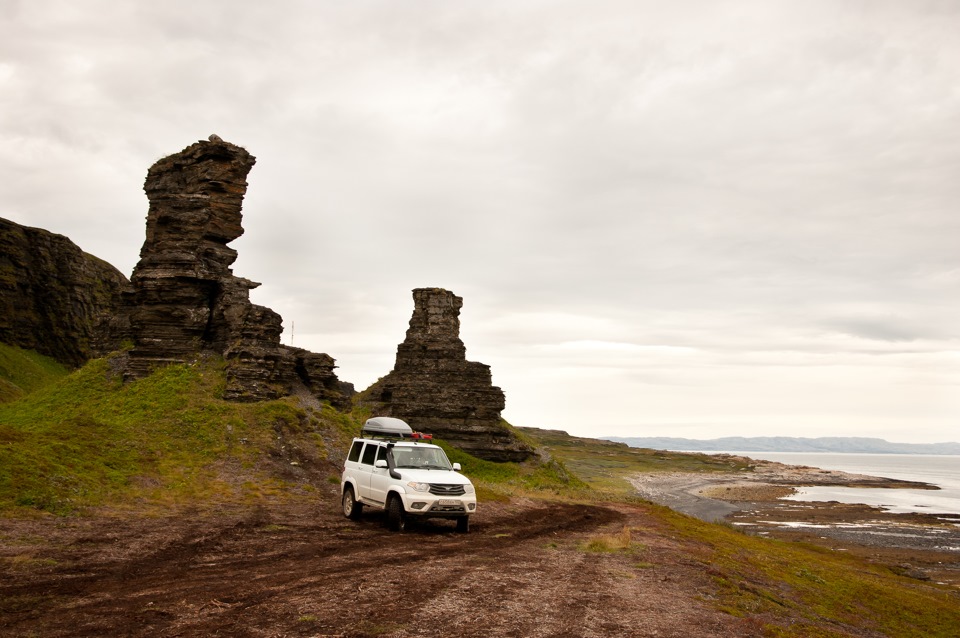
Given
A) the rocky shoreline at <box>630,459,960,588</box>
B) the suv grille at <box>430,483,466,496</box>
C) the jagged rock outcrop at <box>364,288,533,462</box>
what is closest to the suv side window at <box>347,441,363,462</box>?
the suv grille at <box>430,483,466,496</box>

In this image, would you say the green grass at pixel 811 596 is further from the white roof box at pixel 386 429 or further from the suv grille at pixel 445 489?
the white roof box at pixel 386 429

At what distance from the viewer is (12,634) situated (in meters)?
9.24

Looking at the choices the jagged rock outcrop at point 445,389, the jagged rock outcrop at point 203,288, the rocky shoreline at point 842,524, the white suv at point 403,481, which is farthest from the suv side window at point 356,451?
the jagged rock outcrop at point 445,389

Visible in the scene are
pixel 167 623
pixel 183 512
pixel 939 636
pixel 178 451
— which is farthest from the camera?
pixel 178 451

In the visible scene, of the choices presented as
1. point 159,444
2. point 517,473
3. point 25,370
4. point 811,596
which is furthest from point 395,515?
point 25,370

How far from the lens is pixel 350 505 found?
909 inches

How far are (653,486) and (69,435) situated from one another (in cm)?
7974

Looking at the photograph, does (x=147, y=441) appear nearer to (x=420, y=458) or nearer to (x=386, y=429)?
(x=386, y=429)

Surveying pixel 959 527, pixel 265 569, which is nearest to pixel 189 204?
pixel 265 569

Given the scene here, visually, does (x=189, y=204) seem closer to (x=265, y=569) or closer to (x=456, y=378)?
(x=456, y=378)

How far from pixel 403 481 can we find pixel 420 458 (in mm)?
1644

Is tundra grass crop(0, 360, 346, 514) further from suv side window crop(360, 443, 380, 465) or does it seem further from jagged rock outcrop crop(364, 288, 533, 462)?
jagged rock outcrop crop(364, 288, 533, 462)

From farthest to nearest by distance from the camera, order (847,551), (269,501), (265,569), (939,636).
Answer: (847,551) < (269,501) < (939,636) < (265,569)

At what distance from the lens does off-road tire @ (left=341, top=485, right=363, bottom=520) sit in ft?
74.9
